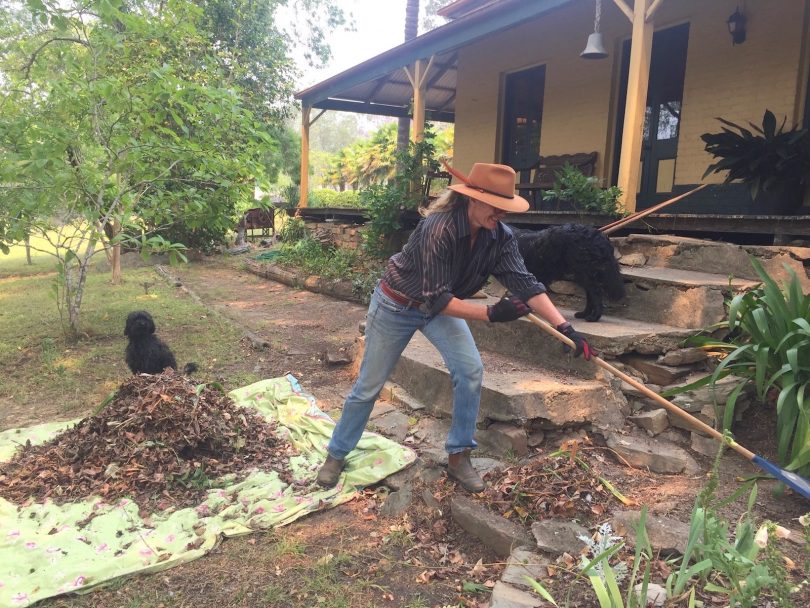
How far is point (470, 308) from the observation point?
2.90m

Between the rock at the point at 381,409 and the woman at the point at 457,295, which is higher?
the woman at the point at 457,295

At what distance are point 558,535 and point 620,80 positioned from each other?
26.0ft

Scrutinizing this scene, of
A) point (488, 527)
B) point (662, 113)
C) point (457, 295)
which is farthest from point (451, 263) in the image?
point (662, 113)

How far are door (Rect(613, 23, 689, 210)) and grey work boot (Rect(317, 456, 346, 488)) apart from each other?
666 centimetres

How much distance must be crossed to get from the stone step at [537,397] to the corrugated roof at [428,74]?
4.85 m

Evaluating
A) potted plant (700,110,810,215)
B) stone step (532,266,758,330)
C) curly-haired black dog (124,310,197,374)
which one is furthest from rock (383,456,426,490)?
potted plant (700,110,810,215)

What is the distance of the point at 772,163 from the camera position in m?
5.58

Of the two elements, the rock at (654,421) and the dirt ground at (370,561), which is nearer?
the dirt ground at (370,561)

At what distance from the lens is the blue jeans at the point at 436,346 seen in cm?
318

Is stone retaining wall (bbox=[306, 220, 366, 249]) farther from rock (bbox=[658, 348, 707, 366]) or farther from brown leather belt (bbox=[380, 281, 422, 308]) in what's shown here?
brown leather belt (bbox=[380, 281, 422, 308])

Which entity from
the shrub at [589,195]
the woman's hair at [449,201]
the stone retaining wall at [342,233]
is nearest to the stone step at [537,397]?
the woman's hair at [449,201]

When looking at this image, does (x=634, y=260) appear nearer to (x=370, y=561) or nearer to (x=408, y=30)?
(x=370, y=561)

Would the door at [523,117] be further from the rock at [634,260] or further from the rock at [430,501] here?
the rock at [430,501]

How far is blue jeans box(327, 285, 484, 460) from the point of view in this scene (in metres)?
3.18
